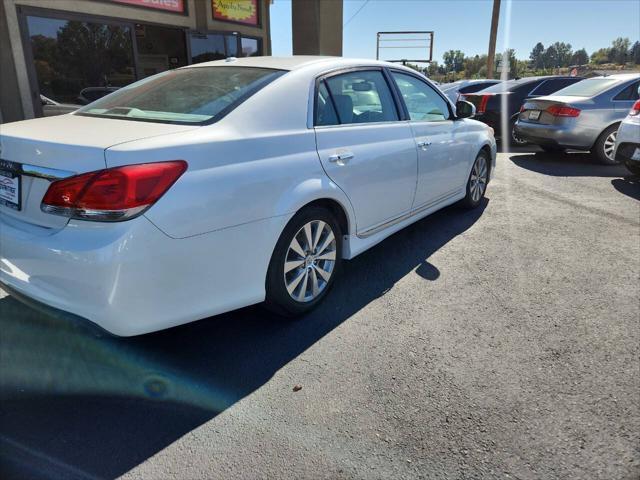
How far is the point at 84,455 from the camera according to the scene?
198cm

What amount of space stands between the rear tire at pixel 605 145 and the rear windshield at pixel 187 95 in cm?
743

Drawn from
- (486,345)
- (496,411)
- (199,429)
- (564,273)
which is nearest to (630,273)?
(564,273)

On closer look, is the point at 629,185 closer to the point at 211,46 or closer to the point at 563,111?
the point at 563,111

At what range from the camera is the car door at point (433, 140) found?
4.01 m

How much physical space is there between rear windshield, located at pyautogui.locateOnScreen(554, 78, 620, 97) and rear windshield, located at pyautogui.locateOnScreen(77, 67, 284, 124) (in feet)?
25.1

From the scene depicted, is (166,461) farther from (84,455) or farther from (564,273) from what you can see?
(564,273)

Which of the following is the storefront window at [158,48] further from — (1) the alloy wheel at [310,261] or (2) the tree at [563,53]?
(2) the tree at [563,53]

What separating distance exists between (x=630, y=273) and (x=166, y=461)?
3.75 metres

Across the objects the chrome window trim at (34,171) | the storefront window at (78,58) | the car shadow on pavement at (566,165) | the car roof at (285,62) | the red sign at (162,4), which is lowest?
the car shadow on pavement at (566,165)

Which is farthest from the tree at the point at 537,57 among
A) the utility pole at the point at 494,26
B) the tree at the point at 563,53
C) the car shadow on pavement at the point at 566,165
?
the car shadow on pavement at the point at 566,165

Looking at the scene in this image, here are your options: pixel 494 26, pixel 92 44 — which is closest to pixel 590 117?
pixel 92 44

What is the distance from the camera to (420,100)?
4.25 m

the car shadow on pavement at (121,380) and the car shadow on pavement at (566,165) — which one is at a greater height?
the car shadow on pavement at (566,165)

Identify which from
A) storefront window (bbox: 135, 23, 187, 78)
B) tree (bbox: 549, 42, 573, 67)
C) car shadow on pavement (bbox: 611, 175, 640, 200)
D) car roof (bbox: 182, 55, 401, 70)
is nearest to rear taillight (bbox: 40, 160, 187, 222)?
car roof (bbox: 182, 55, 401, 70)
